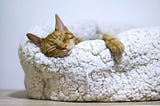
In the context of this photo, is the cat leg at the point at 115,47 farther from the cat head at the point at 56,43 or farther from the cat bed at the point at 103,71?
the cat head at the point at 56,43

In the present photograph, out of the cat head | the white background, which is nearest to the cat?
the cat head

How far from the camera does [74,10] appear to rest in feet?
4.75

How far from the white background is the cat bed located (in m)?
0.50

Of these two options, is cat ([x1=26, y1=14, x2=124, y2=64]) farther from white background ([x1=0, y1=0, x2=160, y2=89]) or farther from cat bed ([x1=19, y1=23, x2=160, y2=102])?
white background ([x1=0, y1=0, x2=160, y2=89])

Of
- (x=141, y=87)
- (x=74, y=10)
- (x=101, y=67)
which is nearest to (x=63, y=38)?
(x=101, y=67)

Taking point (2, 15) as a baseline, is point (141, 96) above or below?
below

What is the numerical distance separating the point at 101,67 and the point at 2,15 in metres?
0.74

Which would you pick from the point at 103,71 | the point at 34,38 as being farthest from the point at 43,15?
the point at 103,71

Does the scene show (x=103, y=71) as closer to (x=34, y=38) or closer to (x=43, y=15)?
(x=34, y=38)

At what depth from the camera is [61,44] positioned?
914 millimetres

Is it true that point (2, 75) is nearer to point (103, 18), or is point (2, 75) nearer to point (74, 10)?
point (74, 10)

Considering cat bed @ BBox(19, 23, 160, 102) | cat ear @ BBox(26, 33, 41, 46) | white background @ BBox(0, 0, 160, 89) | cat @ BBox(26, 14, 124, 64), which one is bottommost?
cat bed @ BBox(19, 23, 160, 102)

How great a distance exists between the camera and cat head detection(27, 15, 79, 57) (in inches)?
35.8

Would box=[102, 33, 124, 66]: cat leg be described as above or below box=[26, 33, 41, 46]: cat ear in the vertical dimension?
below
